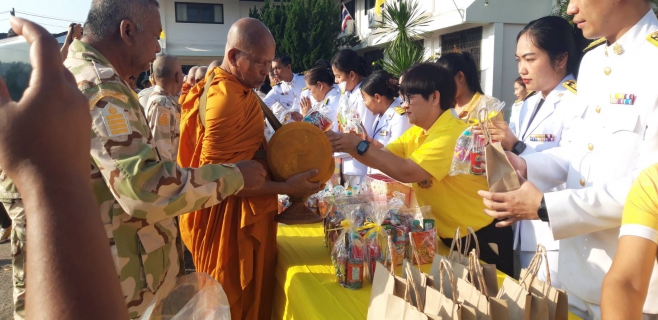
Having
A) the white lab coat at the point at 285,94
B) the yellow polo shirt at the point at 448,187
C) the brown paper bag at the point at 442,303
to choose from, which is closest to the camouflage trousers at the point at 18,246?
the brown paper bag at the point at 442,303

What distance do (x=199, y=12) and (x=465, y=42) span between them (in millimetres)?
→ 15601

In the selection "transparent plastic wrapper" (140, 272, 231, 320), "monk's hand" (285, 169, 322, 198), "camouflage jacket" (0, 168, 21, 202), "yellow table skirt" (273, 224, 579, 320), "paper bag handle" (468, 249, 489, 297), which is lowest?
"yellow table skirt" (273, 224, 579, 320)

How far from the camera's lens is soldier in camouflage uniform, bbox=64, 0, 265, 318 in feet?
5.07

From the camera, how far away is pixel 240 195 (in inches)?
101

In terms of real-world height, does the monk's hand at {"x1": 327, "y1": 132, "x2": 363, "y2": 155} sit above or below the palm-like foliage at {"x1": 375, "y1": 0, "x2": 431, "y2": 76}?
below

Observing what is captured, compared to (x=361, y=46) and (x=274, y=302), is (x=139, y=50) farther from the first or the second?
(x=361, y=46)

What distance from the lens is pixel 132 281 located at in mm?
1715

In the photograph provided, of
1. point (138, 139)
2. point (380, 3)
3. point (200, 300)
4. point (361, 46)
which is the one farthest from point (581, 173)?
point (361, 46)

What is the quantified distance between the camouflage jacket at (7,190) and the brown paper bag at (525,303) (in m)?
1.74

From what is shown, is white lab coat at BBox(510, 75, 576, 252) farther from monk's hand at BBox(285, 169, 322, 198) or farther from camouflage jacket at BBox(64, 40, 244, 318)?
camouflage jacket at BBox(64, 40, 244, 318)

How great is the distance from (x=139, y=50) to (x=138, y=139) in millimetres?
453

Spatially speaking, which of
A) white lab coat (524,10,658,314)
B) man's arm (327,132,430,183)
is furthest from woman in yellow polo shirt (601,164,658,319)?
man's arm (327,132,430,183)

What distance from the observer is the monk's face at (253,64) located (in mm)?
2654

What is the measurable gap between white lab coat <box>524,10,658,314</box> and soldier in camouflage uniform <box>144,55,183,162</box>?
1889 millimetres
